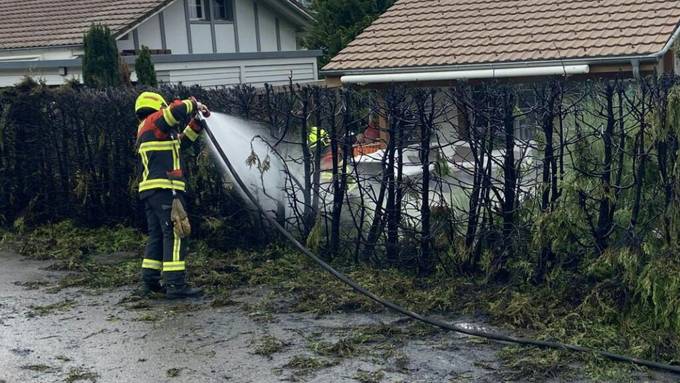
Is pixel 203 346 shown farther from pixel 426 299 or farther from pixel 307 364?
pixel 426 299

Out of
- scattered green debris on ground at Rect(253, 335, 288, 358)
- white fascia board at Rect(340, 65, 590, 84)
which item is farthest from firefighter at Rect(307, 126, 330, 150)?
white fascia board at Rect(340, 65, 590, 84)

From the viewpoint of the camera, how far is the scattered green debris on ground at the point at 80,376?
5496mm

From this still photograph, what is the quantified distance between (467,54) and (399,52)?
4.57 feet

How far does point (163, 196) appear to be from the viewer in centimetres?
747

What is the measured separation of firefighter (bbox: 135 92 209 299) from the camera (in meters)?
7.32

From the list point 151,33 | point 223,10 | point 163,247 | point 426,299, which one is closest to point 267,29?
point 223,10

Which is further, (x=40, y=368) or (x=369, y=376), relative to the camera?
(x=40, y=368)

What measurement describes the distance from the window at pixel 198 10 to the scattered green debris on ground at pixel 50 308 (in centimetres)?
1596

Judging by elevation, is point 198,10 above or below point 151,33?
above

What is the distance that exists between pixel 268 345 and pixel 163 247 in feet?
6.21

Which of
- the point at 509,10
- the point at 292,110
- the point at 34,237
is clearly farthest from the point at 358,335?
the point at 509,10

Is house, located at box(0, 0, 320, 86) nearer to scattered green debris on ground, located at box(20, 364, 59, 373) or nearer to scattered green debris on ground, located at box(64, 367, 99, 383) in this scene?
scattered green debris on ground, located at box(20, 364, 59, 373)

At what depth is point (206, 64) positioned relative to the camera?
20.4 metres

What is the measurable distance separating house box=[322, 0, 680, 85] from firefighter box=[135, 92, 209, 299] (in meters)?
7.61
